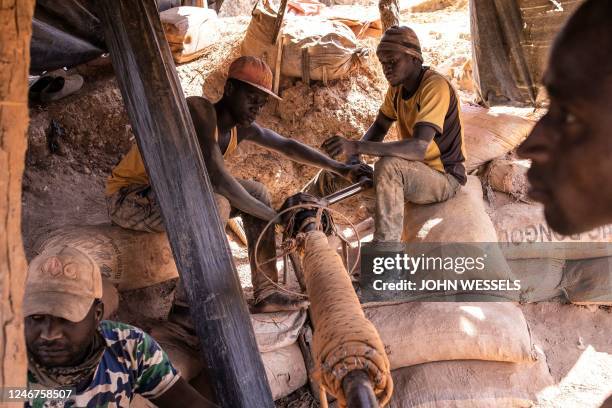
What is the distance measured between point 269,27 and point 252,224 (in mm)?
2562

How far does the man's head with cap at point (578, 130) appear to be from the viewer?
0.81 meters

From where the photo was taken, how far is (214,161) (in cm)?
346

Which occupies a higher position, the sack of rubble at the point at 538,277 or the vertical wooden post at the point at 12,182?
the vertical wooden post at the point at 12,182

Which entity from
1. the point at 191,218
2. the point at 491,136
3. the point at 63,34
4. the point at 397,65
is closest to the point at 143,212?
the point at 191,218

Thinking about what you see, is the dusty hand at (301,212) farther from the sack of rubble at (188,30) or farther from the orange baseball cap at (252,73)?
the sack of rubble at (188,30)

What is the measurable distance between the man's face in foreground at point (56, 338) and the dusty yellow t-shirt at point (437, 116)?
258 centimetres

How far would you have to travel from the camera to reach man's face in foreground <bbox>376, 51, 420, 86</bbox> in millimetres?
4117

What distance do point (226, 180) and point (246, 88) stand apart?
529 millimetres

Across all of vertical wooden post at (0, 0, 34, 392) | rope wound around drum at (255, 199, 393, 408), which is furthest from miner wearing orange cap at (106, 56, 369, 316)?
vertical wooden post at (0, 0, 34, 392)

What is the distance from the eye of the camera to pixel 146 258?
3697mm

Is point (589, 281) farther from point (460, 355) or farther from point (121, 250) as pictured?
point (121, 250)

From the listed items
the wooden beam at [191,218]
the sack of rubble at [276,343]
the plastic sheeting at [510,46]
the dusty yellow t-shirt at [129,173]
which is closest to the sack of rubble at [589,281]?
the plastic sheeting at [510,46]

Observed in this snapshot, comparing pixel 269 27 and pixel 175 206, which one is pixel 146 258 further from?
pixel 269 27

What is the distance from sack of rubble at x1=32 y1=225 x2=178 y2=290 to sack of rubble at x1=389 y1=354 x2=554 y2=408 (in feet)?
5.10
